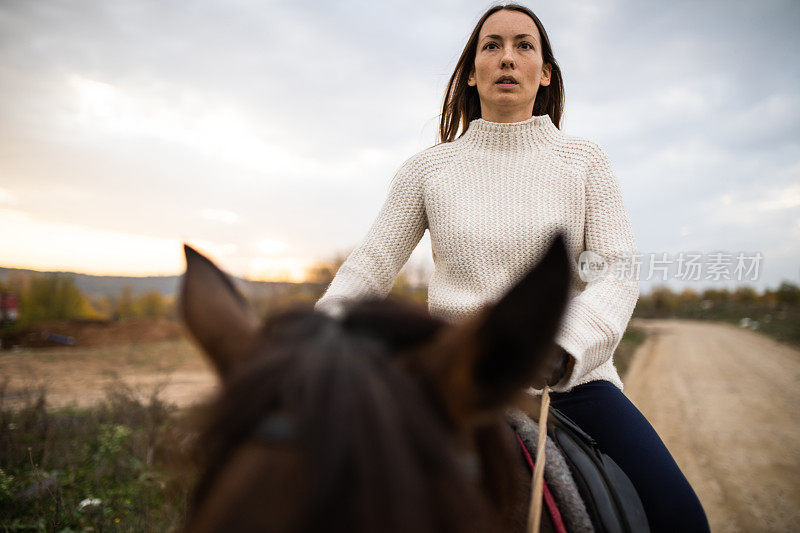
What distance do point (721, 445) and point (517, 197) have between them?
692 cm

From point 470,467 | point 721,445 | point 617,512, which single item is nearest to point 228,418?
point 470,467

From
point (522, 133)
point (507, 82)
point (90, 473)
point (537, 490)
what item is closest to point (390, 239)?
point (522, 133)

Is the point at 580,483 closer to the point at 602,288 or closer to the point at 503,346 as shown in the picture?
the point at 602,288

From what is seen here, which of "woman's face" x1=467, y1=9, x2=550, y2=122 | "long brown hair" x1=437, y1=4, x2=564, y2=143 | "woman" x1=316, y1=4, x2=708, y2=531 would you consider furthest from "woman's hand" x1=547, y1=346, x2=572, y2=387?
"long brown hair" x1=437, y1=4, x2=564, y2=143

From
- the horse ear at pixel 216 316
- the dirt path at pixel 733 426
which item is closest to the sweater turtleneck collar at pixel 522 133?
the horse ear at pixel 216 316

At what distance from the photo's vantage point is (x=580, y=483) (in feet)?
4.45

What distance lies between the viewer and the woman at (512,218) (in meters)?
1.75

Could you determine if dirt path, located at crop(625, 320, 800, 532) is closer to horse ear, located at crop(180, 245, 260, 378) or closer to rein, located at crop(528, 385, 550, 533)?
rein, located at crop(528, 385, 550, 533)

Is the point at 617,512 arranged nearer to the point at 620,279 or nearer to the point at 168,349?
the point at 620,279

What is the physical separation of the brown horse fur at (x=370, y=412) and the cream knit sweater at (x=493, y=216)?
44.9 inches

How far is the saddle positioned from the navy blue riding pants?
Answer: 9cm

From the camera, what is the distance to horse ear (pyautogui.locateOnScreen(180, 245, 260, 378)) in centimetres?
89

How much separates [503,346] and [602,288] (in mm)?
1274

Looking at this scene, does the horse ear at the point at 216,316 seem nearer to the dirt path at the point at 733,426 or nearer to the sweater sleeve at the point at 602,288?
the sweater sleeve at the point at 602,288
